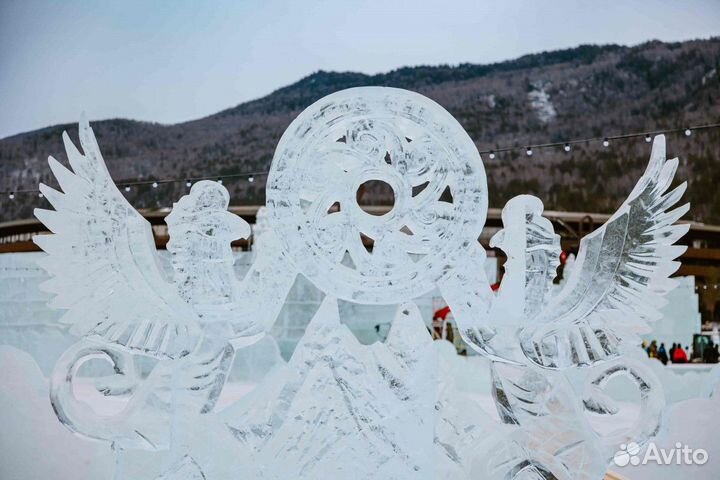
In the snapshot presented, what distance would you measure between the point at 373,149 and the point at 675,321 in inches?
156

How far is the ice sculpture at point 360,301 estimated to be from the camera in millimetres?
2727

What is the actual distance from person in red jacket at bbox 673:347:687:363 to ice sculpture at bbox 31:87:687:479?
326cm

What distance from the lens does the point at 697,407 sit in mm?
4793

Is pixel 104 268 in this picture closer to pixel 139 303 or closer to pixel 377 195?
pixel 139 303

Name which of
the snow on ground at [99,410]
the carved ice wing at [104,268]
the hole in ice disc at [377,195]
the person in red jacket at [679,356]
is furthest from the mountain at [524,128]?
the carved ice wing at [104,268]

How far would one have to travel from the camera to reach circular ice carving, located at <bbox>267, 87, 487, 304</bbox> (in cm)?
276

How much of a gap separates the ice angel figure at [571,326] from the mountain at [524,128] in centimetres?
Result: 416

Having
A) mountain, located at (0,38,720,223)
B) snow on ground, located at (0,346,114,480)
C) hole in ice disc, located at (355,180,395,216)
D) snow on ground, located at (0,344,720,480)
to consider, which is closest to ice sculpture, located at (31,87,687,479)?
snow on ground, located at (0,344,720,480)

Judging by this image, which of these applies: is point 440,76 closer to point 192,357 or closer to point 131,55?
point 131,55

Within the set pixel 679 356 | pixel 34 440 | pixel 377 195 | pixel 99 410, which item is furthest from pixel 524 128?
pixel 34 440

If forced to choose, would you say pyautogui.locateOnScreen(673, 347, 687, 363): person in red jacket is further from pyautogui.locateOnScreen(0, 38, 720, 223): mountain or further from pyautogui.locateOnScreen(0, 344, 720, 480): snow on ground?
pyautogui.locateOnScreen(0, 38, 720, 223): mountain

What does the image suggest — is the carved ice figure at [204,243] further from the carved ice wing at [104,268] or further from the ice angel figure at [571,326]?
the ice angel figure at [571,326]

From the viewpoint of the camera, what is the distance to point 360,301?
109 inches

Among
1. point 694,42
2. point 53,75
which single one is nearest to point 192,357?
point 53,75
